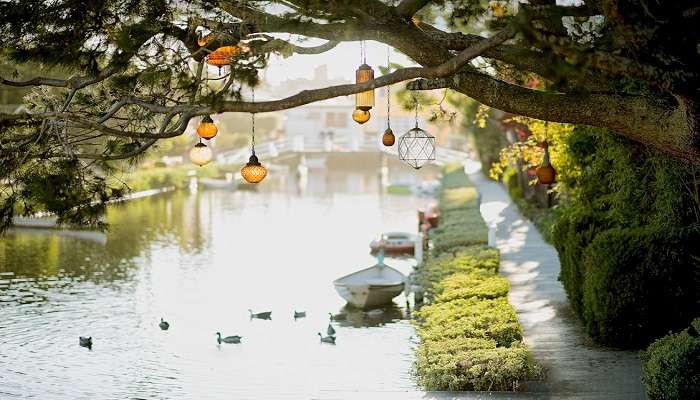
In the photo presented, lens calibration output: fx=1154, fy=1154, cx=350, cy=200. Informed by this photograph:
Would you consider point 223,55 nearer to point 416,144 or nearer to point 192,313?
point 416,144

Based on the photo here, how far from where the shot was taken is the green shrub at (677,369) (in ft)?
40.6

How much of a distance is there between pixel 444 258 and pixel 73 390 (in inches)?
457

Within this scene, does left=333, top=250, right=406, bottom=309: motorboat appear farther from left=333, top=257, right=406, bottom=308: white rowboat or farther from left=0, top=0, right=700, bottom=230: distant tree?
left=0, top=0, right=700, bottom=230: distant tree

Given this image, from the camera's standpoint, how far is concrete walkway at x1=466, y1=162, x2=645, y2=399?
599 inches

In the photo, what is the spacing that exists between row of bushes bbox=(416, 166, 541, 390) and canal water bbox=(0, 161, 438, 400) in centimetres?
85

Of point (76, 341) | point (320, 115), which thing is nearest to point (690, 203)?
point (76, 341)

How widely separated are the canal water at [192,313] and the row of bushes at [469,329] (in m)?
0.85

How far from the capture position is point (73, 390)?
57.6 ft

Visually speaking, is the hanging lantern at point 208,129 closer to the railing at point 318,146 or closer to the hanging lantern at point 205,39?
the hanging lantern at point 205,39

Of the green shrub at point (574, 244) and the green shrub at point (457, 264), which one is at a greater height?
the green shrub at point (574, 244)

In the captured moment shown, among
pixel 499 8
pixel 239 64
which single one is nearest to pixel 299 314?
pixel 499 8

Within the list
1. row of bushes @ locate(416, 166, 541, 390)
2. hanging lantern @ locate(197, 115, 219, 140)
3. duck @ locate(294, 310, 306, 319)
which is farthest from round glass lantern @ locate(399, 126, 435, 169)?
hanging lantern @ locate(197, 115, 219, 140)

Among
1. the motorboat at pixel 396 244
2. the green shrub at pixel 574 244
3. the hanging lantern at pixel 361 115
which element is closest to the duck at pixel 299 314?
the green shrub at pixel 574 244

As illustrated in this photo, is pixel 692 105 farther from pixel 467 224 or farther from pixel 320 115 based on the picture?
pixel 320 115
